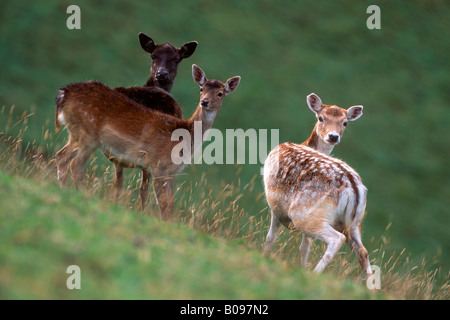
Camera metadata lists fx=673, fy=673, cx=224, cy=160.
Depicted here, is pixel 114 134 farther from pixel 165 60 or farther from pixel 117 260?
pixel 117 260

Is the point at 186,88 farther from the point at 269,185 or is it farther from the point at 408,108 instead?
the point at 269,185

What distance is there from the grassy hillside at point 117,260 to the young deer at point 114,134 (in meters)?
1.37

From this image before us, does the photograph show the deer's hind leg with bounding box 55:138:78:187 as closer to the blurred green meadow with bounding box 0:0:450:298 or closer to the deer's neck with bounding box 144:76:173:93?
the deer's neck with bounding box 144:76:173:93

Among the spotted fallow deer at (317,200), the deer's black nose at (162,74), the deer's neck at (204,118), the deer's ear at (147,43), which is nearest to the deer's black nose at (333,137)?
the spotted fallow deer at (317,200)

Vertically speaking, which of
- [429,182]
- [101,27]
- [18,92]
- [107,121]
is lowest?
[429,182]

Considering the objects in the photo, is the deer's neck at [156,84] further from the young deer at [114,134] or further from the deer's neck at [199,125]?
the young deer at [114,134]

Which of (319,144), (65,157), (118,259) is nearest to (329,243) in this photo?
(319,144)

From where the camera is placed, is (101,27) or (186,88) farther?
(101,27)

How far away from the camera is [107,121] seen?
6777 mm

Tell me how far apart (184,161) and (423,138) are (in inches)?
762

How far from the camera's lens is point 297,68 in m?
26.4

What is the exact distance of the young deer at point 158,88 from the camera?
Result: 7637mm

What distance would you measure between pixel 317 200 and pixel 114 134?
2.17 m
